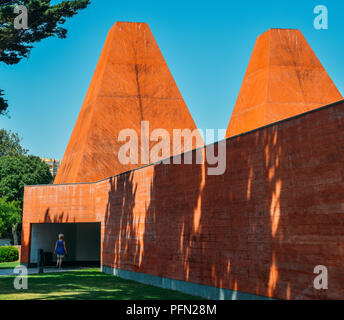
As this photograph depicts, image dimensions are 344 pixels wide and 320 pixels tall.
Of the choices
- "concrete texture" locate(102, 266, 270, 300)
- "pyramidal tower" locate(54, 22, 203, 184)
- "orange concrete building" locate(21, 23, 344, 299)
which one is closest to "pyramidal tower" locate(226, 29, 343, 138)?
"orange concrete building" locate(21, 23, 344, 299)

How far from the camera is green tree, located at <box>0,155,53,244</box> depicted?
4556cm

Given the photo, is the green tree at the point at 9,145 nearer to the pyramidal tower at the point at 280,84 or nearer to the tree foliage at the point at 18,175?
the tree foliage at the point at 18,175

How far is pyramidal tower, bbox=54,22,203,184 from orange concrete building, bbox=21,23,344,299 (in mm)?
74

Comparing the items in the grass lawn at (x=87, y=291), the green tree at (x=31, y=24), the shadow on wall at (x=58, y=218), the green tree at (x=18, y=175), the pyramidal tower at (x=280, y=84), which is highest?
the pyramidal tower at (x=280, y=84)

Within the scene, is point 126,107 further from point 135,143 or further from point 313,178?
point 313,178

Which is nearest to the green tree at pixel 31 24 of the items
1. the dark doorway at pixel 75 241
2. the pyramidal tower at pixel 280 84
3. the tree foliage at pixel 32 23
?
the tree foliage at pixel 32 23

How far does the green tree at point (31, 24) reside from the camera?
1252 centimetres

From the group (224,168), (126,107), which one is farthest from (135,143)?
(224,168)

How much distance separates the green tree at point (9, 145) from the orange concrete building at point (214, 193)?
26.7 m

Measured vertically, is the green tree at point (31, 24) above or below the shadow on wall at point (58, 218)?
above

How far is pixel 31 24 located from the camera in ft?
A: 42.1

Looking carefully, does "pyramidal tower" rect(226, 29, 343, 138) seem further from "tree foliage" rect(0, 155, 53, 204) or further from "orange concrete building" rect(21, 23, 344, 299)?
"tree foliage" rect(0, 155, 53, 204)

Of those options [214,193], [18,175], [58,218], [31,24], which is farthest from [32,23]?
[18,175]
